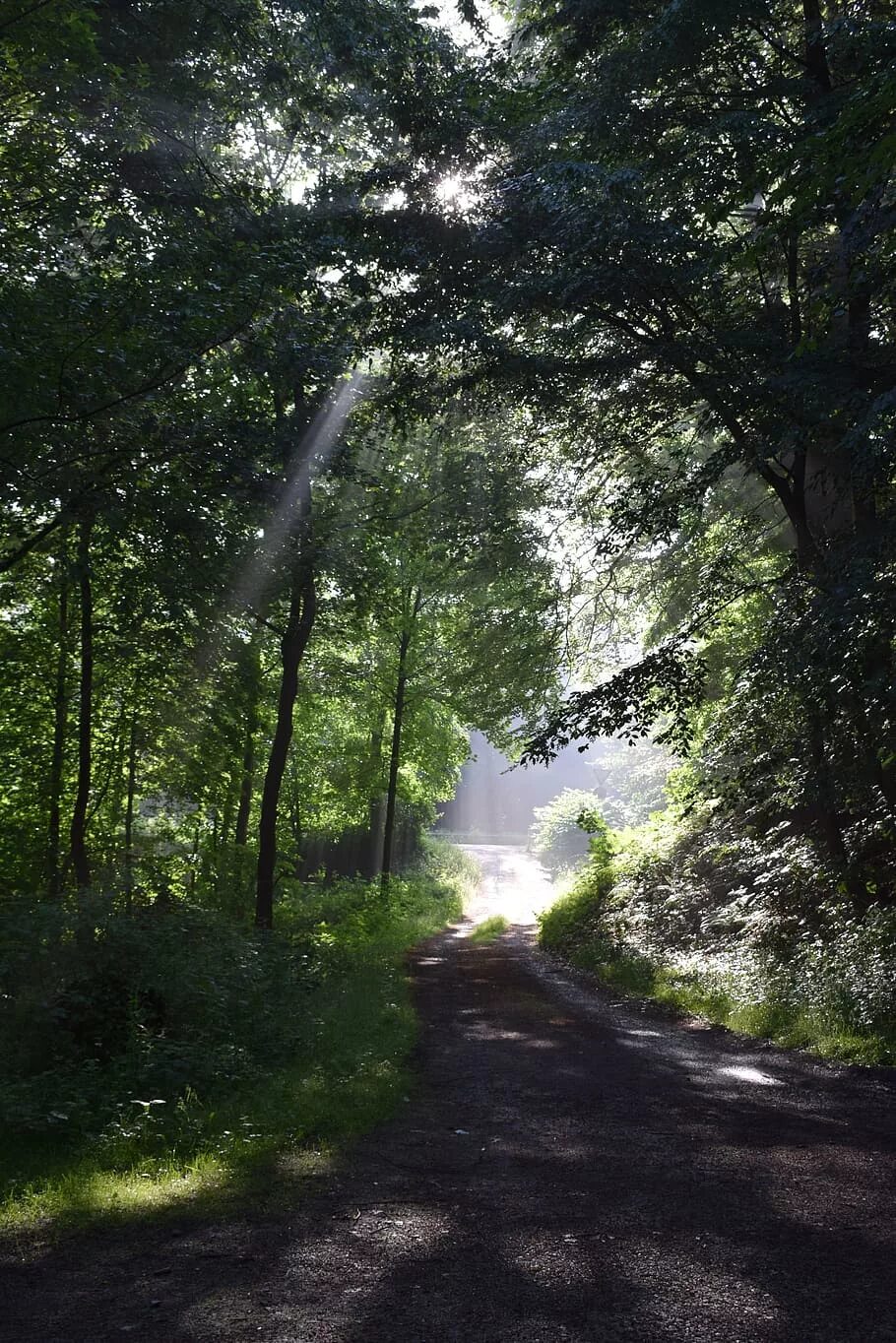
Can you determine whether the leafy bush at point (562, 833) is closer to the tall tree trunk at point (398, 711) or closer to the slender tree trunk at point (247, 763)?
the tall tree trunk at point (398, 711)

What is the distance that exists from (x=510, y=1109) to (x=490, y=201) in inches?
409

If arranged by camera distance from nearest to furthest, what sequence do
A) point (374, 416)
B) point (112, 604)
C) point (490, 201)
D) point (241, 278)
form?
point (241, 278) → point (490, 201) → point (112, 604) → point (374, 416)

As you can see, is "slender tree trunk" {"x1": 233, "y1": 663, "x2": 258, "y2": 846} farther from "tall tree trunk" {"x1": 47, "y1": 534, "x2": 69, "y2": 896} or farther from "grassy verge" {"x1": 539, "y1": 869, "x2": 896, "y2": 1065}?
"grassy verge" {"x1": 539, "y1": 869, "x2": 896, "y2": 1065}

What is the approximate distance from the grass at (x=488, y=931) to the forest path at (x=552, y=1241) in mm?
16811

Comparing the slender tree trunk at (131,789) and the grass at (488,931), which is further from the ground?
the slender tree trunk at (131,789)

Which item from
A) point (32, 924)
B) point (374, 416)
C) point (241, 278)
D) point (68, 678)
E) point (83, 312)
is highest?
point (374, 416)

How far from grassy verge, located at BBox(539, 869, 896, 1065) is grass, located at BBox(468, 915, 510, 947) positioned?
5240mm

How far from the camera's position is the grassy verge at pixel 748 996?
9.45 meters

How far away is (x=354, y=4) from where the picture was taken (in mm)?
12375

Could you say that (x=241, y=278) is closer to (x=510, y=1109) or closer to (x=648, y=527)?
(x=648, y=527)

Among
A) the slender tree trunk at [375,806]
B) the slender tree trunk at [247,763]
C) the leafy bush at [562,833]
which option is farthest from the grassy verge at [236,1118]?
the leafy bush at [562,833]

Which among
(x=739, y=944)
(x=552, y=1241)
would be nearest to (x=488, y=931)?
(x=739, y=944)

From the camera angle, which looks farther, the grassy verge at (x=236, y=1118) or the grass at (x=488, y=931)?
the grass at (x=488, y=931)

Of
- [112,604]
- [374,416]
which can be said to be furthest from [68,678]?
[374,416]
